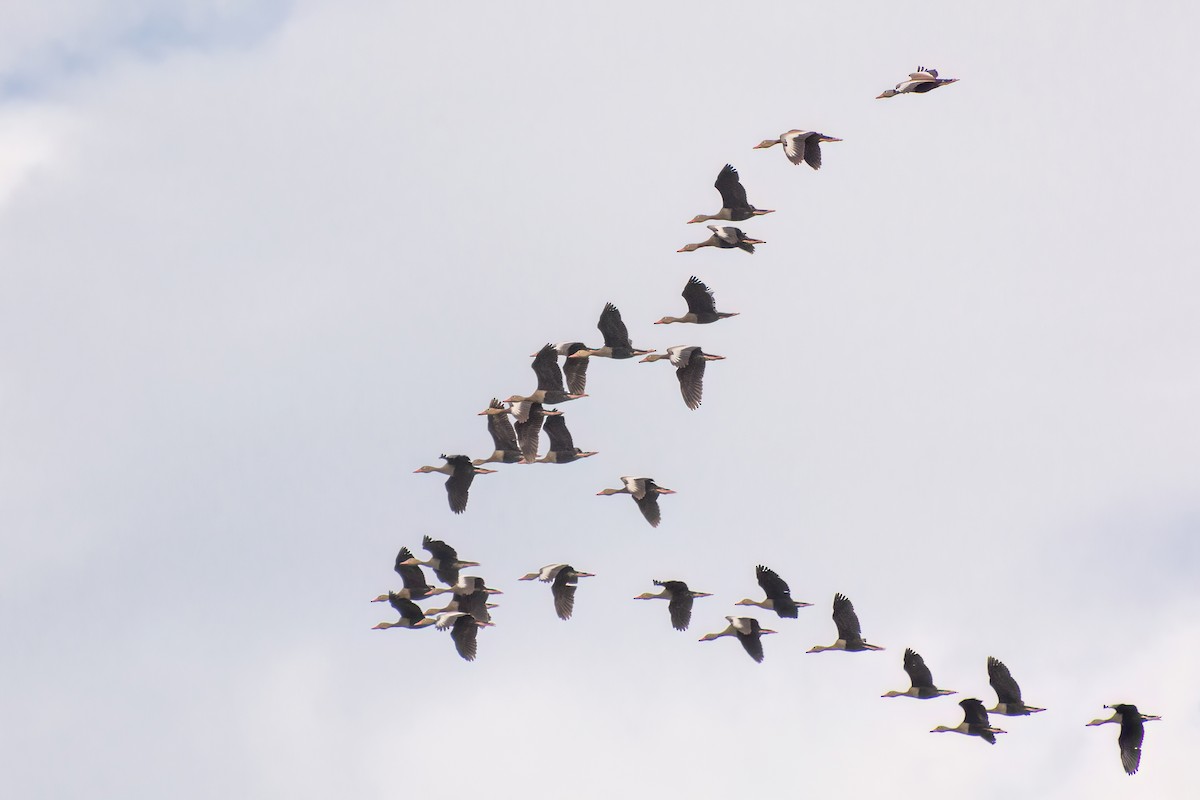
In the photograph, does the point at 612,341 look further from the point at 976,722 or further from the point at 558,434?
the point at 976,722

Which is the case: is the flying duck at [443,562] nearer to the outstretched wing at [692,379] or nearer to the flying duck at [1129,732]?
the outstretched wing at [692,379]

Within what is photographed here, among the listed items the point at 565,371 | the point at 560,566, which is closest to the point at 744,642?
the point at 560,566

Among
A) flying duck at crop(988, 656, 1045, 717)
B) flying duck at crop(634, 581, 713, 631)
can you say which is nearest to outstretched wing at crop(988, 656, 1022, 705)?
flying duck at crop(988, 656, 1045, 717)

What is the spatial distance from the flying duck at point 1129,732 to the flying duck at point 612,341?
14111mm

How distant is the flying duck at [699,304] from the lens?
51.5 meters

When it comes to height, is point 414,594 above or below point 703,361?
below

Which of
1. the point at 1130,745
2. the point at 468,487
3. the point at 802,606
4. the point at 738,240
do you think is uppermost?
the point at 738,240

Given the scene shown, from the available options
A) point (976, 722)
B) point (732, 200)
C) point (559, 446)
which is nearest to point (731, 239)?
point (732, 200)

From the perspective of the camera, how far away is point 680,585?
166 feet

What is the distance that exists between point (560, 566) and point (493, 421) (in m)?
4.58

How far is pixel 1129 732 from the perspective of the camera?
45469 mm

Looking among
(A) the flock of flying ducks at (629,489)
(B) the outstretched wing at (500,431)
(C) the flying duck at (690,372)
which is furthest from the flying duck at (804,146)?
(B) the outstretched wing at (500,431)

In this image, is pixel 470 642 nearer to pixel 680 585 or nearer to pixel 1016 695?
pixel 680 585

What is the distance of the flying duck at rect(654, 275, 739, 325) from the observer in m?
51.5
